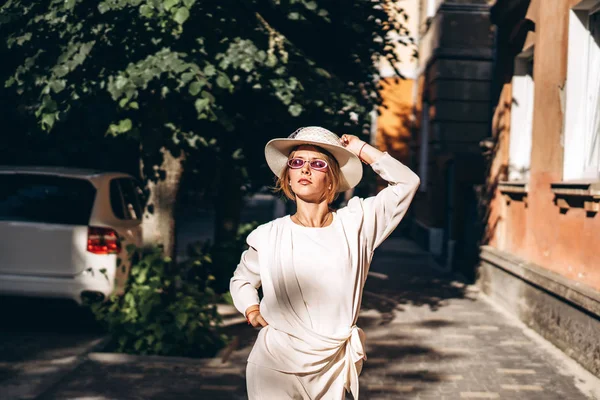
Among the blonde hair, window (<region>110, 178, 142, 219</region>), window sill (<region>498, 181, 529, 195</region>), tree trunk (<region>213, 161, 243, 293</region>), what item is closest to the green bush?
window (<region>110, 178, 142, 219</region>)

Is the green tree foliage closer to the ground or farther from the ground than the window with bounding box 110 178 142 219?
farther from the ground

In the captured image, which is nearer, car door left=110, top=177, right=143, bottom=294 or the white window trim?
car door left=110, top=177, right=143, bottom=294

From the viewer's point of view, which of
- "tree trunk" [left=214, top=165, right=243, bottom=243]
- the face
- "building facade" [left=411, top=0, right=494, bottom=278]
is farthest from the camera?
"building facade" [left=411, top=0, right=494, bottom=278]

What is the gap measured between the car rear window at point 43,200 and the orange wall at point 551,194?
4.89 meters

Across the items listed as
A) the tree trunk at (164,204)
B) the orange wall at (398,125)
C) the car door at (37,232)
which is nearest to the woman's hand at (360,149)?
the tree trunk at (164,204)

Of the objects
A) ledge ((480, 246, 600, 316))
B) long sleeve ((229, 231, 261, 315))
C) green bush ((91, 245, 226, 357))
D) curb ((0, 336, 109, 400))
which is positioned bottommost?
curb ((0, 336, 109, 400))

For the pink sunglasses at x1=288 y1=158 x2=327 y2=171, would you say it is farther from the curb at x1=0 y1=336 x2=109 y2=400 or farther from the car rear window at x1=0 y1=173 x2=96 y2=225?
the car rear window at x1=0 y1=173 x2=96 y2=225

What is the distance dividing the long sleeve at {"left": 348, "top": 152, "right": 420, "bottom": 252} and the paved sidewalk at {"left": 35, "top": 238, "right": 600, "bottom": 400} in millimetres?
3085

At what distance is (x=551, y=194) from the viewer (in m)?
8.45

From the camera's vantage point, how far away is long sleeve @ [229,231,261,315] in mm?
3219

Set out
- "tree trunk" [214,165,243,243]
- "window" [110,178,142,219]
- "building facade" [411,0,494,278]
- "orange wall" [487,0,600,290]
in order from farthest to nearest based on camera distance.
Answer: "building facade" [411,0,494,278] → "tree trunk" [214,165,243,243] → "window" [110,178,142,219] → "orange wall" [487,0,600,290]

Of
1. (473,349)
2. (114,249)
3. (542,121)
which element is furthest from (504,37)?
(114,249)

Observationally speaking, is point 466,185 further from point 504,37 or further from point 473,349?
point 473,349

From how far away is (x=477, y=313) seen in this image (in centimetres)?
1002
